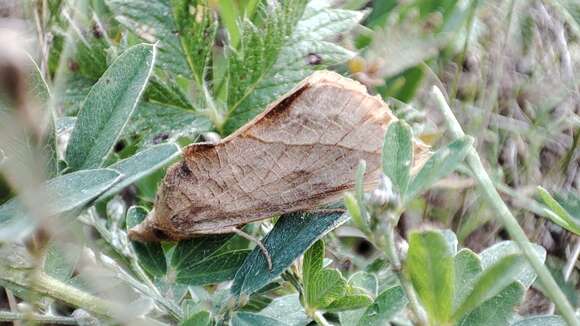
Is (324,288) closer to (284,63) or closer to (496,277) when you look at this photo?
(496,277)

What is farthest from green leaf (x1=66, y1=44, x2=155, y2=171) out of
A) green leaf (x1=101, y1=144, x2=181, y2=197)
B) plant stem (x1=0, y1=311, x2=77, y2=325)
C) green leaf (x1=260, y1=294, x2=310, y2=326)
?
green leaf (x1=260, y1=294, x2=310, y2=326)

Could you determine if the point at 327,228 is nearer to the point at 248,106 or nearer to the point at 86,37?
the point at 248,106

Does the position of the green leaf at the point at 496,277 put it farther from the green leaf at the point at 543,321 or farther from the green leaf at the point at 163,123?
the green leaf at the point at 163,123

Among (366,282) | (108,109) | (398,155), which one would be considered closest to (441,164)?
(398,155)

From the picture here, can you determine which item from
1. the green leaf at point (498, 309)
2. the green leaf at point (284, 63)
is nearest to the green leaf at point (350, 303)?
the green leaf at point (498, 309)

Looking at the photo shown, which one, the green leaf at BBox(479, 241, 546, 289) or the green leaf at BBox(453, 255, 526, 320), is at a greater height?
the green leaf at BBox(453, 255, 526, 320)

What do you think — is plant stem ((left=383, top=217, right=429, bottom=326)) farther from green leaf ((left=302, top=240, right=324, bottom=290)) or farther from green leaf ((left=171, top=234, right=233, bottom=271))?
green leaf ((left=171, top=234, right=233, bottom=271))
